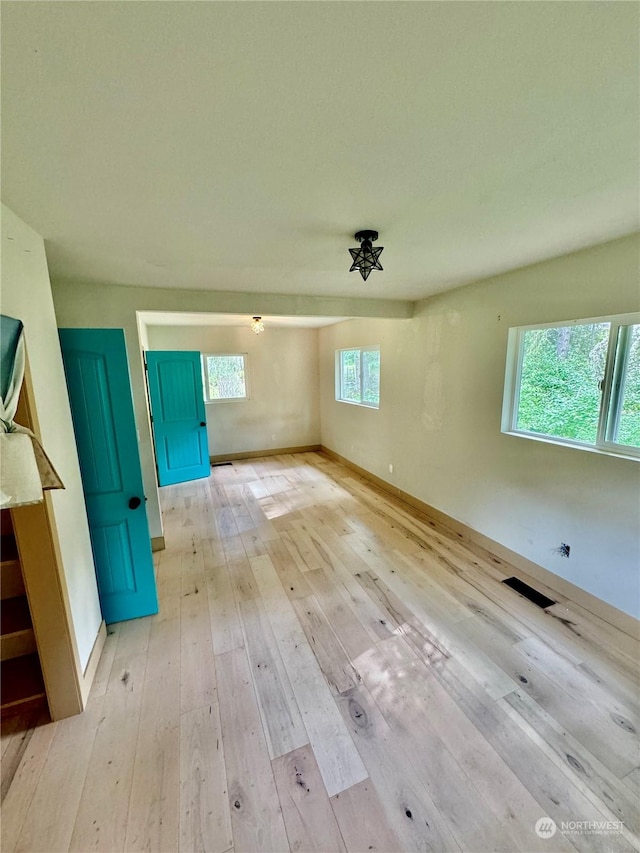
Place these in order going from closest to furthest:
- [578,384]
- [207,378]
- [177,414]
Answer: [578,384] → [177,414] → [207,378]

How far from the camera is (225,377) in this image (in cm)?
575

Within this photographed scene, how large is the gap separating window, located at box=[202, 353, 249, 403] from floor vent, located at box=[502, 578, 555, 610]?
4.73m

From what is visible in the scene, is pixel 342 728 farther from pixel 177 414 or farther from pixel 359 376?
pixel 177 414

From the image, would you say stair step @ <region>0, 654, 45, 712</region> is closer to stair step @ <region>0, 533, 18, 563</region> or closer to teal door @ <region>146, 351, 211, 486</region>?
stair step @ <region>0, 533, 18, 563</region>

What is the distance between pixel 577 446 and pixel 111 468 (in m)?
3.09

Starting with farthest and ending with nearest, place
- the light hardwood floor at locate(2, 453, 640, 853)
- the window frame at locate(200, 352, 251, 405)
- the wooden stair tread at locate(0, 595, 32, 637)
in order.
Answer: the window frame at locate(200, 352, 251, 405)
the wooden stair tread at locate(0, 595, 32, 637)
the light hardwood floor at locate(2, 453, 640, 853)

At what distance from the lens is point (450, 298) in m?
3.10

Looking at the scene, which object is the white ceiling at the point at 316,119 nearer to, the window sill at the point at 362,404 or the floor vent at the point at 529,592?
the floor vent at the point at 529,592

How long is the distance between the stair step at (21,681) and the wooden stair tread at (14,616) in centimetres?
32

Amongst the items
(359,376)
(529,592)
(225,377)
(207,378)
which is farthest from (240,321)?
(529,592)

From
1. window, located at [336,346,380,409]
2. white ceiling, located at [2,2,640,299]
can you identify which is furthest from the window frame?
white ceiling, located at [2,2,640,299]

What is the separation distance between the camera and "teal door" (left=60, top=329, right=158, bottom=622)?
1921 millimetres

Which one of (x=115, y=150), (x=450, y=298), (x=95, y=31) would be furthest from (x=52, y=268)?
(x=450, y=298)

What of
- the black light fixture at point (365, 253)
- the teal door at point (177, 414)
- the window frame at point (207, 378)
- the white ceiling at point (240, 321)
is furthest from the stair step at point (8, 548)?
the window frame at point (207, 378)
